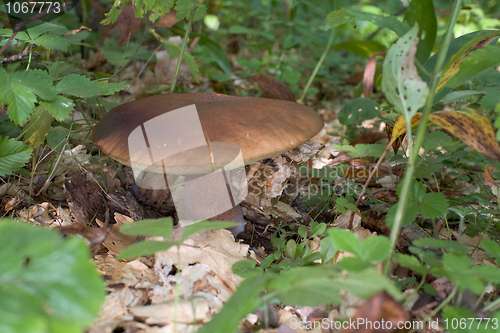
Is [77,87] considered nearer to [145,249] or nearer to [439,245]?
[145,249]

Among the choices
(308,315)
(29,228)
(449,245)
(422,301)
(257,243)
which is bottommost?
(257,243)

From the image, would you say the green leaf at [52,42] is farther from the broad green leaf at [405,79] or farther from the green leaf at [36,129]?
the broad green leaf at [405,79]

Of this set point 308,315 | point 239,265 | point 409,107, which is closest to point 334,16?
point 409,107

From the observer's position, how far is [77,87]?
1.53 metres

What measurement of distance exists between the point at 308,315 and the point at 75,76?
5.05ft

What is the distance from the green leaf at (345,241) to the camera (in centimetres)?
A: 101

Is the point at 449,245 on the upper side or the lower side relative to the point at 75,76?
lower

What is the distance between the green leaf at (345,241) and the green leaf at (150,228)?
1.81 feet

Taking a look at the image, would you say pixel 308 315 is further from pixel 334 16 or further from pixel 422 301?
pixel 334 16

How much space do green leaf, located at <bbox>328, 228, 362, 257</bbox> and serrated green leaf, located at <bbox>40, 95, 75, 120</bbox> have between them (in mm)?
1267

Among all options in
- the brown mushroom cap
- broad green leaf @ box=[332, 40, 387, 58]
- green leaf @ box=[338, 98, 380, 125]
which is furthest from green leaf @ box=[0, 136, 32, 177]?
broad green leaf @ box=[332, 40, 387, 58]

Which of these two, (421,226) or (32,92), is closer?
(32,92)

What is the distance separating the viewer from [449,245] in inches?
41.6

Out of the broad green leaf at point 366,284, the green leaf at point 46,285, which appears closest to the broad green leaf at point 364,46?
the broad green leaf at point 366,284
